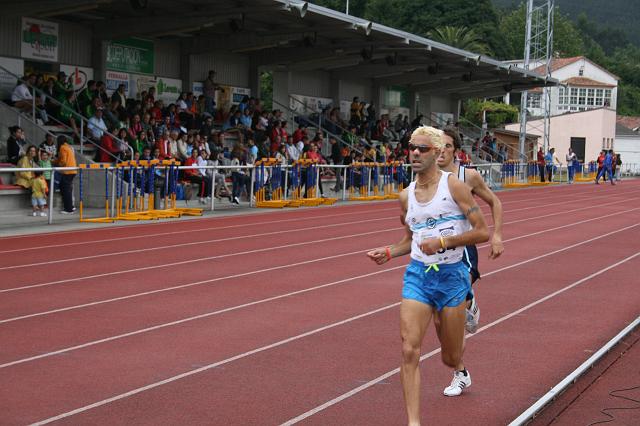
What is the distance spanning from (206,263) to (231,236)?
12.3 feet

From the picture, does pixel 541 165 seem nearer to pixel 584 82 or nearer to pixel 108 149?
pixel 108 149

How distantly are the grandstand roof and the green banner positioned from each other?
0.56 metres

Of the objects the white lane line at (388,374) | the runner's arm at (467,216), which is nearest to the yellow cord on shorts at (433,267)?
the runner's arm at (467,216)

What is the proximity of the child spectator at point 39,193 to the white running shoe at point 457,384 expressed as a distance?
1281 cm

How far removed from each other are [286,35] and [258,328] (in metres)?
21.8

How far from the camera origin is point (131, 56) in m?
27.9

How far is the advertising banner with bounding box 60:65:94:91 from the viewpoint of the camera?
25.7m

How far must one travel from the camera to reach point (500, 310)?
33.2 feet

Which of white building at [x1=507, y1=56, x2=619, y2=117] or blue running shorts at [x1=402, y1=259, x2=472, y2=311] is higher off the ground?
white building at [x1=507, y1=56, x2=619, y2=117]

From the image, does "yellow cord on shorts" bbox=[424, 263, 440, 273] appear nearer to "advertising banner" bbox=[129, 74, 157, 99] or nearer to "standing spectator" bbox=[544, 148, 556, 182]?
"advertising banner" bbox=[129, 74, 157, 99]

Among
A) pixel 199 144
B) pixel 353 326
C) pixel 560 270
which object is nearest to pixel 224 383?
pixel 353 326

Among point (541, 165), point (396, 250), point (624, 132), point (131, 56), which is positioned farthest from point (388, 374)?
point (624, 132)

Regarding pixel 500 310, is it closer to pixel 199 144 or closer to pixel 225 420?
pixel 225 420

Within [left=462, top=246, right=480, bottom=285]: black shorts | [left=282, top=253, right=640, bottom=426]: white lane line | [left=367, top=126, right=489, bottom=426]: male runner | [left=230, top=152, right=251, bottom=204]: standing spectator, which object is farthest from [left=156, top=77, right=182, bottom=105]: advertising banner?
[left=367, top=126, right=489, bottom=426]: male runner
